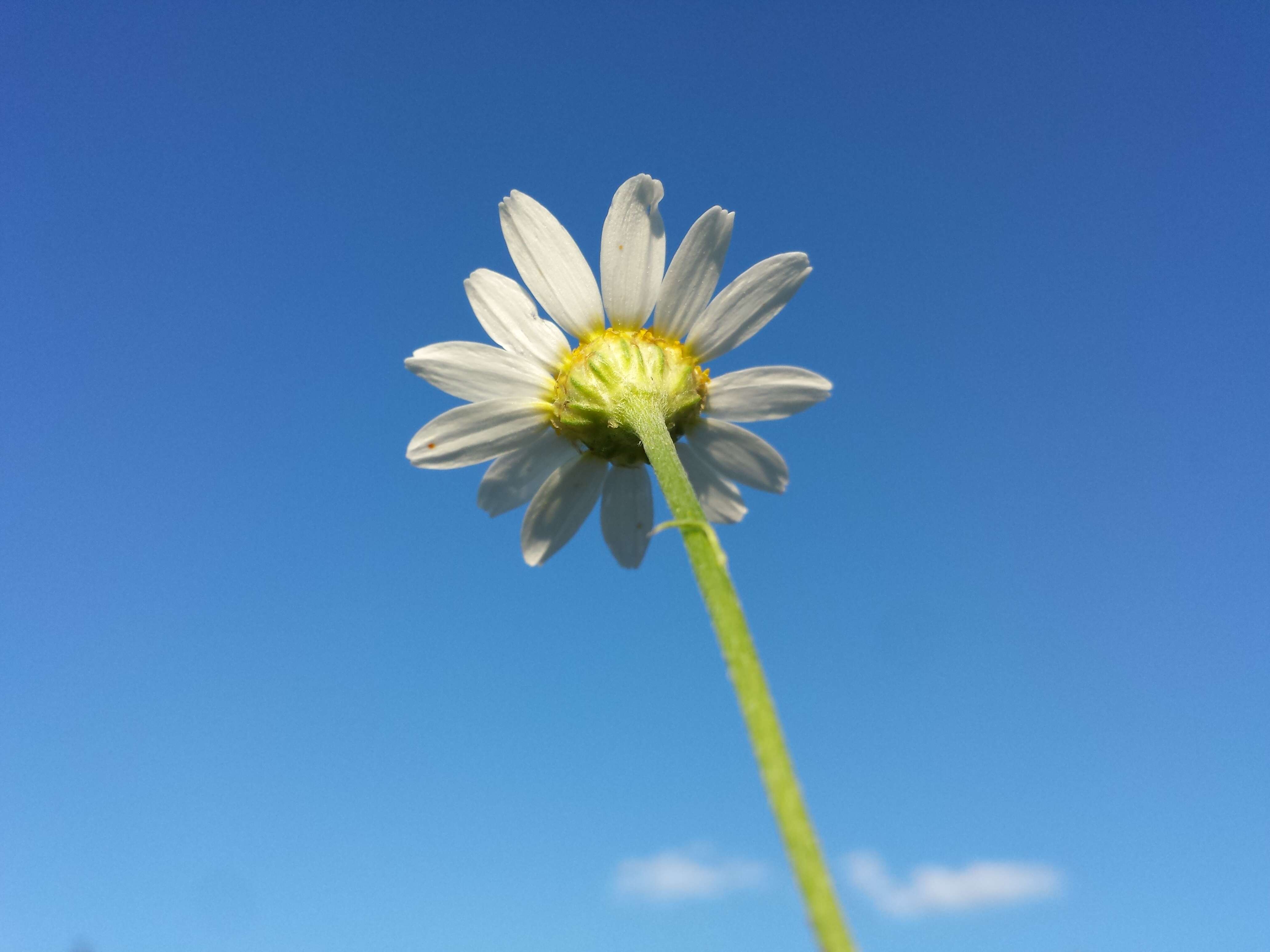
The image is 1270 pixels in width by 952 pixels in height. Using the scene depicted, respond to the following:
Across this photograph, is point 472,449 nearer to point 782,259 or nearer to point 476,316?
point 476,316

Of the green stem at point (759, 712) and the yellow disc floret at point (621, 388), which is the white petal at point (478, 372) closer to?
the yellow disc floret at point (621, 388)

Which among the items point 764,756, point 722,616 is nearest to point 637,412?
point 722,616

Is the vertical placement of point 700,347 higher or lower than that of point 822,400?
higher

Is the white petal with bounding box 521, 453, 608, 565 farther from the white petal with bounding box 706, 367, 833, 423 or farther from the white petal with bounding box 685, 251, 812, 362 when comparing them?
the white petal with bounding box 685, 251, 812, 362

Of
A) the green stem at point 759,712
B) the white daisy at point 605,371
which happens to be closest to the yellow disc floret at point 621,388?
the white daisy at point 605,371

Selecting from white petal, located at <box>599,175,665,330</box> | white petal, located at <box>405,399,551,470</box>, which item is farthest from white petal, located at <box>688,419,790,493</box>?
white petal, located at <box>405,399,551,470</box>

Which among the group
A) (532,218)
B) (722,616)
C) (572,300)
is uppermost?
(532,218)

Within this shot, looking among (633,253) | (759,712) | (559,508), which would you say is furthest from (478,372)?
(759,712)
